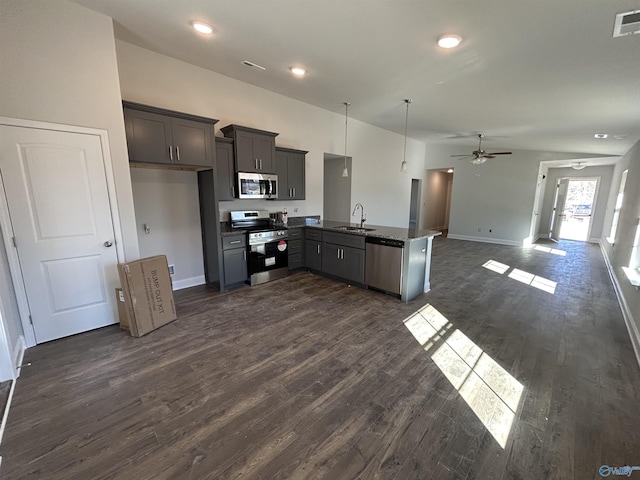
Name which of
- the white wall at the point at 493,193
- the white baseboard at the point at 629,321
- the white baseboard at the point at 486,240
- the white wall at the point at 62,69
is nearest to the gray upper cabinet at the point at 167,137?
the white wall at the point at 62,69

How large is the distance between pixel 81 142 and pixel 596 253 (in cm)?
1066

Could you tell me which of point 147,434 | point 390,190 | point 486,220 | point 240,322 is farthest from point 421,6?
point 486,220

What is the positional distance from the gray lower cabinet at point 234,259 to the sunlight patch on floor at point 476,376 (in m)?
2.50

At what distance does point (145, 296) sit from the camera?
2846 millimetres

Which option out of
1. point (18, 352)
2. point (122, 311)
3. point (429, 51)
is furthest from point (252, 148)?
point (18, 352)

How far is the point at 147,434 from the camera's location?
166 centimetres

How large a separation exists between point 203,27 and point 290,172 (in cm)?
242

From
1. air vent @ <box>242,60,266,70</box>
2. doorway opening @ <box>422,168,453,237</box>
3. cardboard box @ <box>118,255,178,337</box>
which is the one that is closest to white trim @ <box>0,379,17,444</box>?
cardboard box @ <box>118,255,178,337</box>

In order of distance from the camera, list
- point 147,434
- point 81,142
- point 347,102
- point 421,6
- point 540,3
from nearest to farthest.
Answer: point 147,434 → point 540,3 → point 421,6 → point 81,142 → point 347,102

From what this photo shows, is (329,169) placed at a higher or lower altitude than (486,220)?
higher

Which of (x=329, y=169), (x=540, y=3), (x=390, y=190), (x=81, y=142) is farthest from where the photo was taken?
(x=390, y=190)

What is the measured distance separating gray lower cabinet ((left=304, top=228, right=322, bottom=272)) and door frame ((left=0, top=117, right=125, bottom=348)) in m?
2.75

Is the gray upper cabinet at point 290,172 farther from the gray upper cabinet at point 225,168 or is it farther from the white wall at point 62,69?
the white wall at point 62,69

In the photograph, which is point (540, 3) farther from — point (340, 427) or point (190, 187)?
point (190, 187)
